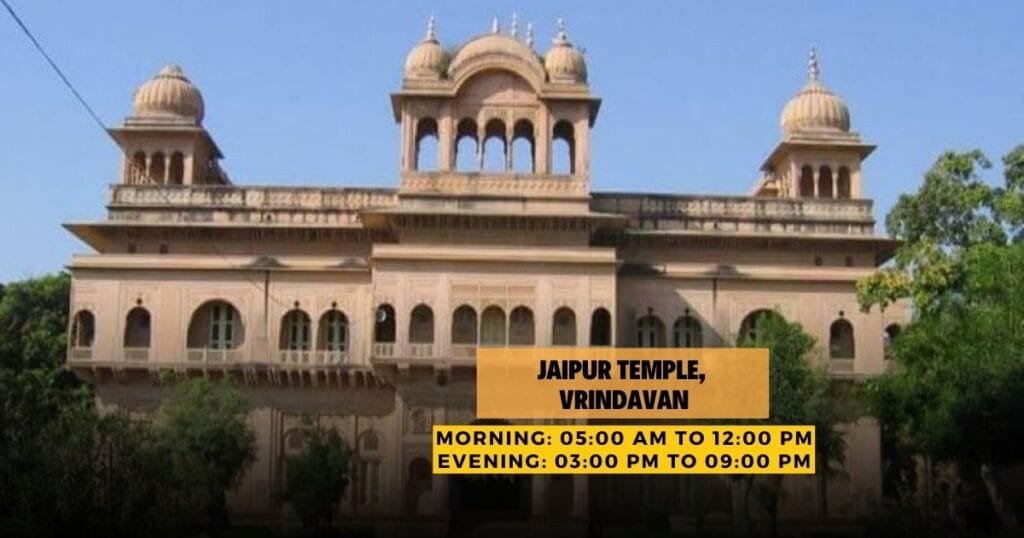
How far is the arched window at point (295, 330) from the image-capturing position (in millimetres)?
41344

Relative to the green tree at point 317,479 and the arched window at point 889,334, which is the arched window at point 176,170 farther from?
the arched window at point 889,334

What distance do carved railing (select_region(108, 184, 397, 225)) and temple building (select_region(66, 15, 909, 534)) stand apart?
7cm

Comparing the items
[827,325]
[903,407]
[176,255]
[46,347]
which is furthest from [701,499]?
[46,347]

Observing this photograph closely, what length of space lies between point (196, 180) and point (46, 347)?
34.1 feet

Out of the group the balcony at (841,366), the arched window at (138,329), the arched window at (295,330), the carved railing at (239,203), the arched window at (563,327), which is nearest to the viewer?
the arched window at (563,327)

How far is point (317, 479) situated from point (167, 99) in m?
15.7

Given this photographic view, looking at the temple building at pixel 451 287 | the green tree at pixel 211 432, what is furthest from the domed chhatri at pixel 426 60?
the green tree at pixel 211 432

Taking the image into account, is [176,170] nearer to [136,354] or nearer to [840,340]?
[136,354]

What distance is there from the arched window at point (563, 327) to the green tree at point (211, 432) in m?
8.89

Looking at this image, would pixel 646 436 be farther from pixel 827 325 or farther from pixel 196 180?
pixel 196 180

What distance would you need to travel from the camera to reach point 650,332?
1633 inches

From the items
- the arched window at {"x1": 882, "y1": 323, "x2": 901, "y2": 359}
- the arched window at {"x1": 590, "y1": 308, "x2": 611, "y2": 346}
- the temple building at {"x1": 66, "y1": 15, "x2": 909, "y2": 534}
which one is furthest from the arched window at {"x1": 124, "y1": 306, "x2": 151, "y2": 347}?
the arched window at {"x1": 882, "y1": 323, "x2": 901, "y2": 359}

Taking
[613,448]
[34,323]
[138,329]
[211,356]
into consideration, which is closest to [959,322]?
[613,448]

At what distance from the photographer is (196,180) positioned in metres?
44.6
